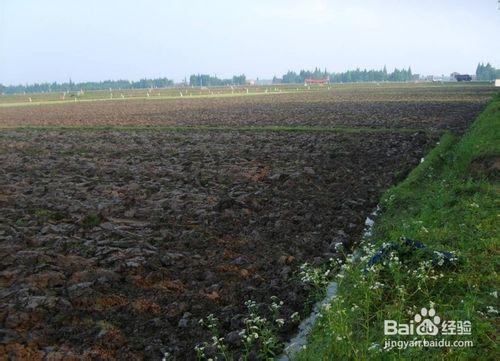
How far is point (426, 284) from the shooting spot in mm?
5188

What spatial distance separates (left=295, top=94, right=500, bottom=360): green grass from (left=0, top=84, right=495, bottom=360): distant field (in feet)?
2.18

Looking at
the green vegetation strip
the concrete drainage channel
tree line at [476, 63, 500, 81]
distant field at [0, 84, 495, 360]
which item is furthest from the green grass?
tree line at [476, 63, 500, 81]

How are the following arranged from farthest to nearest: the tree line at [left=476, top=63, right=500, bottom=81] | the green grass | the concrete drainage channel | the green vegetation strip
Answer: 1. the tree line at [left=476, top=63, right=500, bottom=81]
2. the green vegetation strip
3. the concrete drainage channel
4. the green grass

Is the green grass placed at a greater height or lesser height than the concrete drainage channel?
greater

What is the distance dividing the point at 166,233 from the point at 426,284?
4310 millimetres

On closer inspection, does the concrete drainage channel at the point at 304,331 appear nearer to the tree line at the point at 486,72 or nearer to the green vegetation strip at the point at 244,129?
the green vegetation strip at the point at 244,129

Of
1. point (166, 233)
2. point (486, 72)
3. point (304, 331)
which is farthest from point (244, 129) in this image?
point (486, 72)

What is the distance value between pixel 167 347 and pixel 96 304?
126 centimetres

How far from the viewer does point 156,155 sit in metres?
15.6

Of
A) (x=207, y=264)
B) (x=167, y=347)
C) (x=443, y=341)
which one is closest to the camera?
(x=443, y=341)

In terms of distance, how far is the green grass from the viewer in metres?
4.27

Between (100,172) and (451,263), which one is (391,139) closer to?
(100,172)

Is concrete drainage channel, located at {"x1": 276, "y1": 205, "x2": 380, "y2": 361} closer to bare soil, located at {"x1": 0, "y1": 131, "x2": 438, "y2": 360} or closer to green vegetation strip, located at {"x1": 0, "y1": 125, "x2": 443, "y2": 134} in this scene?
bare soil, located at {"x1": 0, "y1": 131, "x2": 438, "y2": 360}

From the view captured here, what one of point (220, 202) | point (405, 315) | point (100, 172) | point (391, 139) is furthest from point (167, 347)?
point (391, 139)
